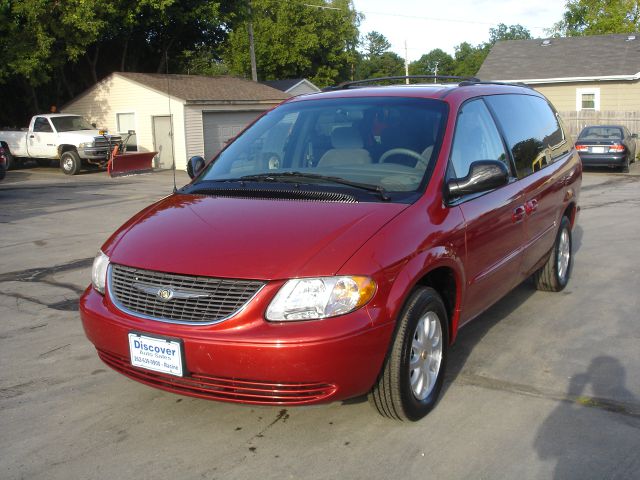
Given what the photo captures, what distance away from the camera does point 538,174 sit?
19.0ft

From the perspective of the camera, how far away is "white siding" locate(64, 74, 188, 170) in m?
26.1

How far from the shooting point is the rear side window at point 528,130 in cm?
548

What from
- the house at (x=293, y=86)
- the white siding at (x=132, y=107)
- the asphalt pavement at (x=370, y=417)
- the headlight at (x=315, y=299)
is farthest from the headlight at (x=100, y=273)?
the house at (x=293, y=86)

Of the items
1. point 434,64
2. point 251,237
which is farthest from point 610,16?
point 434,64

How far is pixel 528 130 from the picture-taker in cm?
594

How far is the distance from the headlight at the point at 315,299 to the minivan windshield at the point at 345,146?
0.88m

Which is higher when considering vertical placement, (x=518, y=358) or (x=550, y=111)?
(x=550, y=111)

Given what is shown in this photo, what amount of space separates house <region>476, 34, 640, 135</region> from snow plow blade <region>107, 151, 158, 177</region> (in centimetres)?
1682

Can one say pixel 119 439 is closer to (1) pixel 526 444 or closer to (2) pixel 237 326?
(2) pixel 237 326

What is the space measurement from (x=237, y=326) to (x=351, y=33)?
56.3 meters

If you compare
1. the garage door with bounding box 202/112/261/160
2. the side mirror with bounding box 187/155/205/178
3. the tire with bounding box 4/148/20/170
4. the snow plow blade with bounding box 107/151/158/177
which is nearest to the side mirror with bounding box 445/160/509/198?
the side mirror with bounding box 187/155/205/178

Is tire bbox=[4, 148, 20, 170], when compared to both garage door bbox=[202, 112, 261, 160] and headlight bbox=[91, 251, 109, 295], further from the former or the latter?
headlight bbox=[91, 251, 109, 295]

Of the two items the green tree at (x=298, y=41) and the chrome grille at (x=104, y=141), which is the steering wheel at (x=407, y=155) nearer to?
the chrome grille at (x=104, y=141)

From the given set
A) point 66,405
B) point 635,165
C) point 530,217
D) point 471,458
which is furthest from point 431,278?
point 635,165
